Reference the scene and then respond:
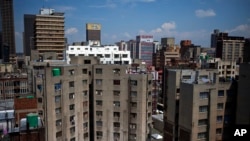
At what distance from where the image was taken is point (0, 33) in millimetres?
168000

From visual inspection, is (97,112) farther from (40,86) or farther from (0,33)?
(0,33)

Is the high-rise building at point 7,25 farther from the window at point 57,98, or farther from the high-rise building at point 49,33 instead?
the window at point 57,98

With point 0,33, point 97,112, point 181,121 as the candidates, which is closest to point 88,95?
point 97,112

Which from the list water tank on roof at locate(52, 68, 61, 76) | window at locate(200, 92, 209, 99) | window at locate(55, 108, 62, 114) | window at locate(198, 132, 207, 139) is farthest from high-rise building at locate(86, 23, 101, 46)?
window at locate(198, 132, 207, 139)

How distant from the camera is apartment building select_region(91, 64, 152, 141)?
96.6 feet

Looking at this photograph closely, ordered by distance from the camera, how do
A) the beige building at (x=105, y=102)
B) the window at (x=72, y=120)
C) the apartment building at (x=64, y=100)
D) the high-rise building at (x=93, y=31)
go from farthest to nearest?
the high-rise building at (x=93, y=31) < the beige building at (x=105, y=102) < the window at (x=72, y=120) < the apartment building at (x=64, y=100)

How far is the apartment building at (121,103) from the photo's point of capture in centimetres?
2944

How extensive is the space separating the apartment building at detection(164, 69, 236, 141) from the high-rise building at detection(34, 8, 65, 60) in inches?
2426

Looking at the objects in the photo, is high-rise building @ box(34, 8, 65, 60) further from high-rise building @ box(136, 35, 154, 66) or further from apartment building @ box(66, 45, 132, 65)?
high-rise building @ box(136, 35, 154, 66)

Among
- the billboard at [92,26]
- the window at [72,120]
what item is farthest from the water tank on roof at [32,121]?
the billboard at [92,26]

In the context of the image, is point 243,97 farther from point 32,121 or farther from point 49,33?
point 49,33

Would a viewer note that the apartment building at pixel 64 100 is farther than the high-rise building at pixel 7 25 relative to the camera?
No

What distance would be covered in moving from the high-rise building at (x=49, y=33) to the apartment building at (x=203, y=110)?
61625 millimetres

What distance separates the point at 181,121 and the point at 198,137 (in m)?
2.22
